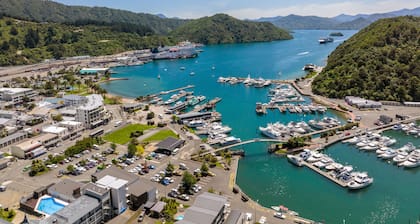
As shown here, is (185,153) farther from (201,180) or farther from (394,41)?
(394,41)

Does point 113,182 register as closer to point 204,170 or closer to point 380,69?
point 204,170

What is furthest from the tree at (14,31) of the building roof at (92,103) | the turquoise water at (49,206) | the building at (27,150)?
the turquoise water at (49,206)

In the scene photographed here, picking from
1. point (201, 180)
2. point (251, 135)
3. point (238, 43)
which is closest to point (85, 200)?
point (201, 180)

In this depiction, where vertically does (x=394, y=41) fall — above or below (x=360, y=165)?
above

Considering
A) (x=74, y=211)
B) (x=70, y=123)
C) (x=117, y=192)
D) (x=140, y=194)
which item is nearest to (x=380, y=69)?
(x=140, y=194)

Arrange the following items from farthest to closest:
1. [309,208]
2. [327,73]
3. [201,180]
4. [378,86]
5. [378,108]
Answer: [327,73] < [378,86] < [378,108] < [201,180] < [309,208]

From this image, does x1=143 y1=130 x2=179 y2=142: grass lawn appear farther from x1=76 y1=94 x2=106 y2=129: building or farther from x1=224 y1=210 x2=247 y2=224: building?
x1=224 y1=210 x2=247 y2=224: building

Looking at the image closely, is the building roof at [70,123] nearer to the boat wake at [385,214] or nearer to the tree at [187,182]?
the tree at [187,182]
